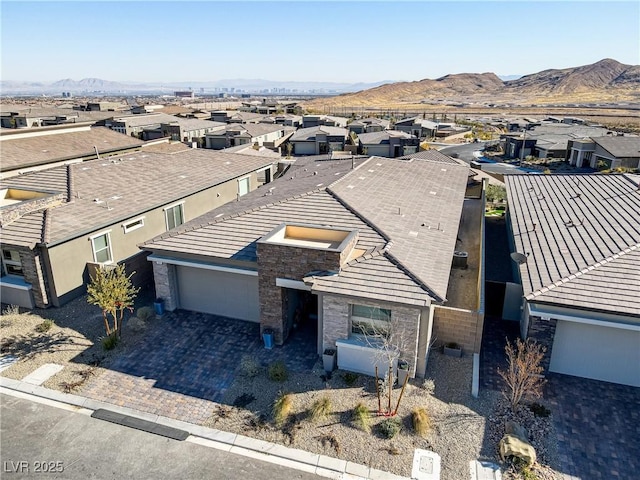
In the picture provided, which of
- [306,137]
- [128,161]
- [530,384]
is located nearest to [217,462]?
[530,384]

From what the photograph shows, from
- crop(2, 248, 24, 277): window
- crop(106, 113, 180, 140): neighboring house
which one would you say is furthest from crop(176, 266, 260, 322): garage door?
crop(106, 113, 180, 140): neighboring house

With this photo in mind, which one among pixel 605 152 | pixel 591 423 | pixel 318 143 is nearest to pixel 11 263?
pixel 591 423

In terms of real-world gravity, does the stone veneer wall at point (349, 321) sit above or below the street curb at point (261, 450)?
above

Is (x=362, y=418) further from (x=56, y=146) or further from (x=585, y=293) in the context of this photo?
(x=56, y=146)

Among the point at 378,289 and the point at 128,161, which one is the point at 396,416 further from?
the point at 128,161

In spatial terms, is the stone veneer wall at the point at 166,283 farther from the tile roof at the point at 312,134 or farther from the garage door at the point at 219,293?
the tile roof at the point at 312,134

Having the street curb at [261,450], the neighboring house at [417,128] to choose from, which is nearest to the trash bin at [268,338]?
the street curb at [261,450]

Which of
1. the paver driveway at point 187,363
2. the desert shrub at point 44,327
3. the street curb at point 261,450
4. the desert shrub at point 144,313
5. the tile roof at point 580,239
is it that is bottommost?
the street curb at point 261,450
